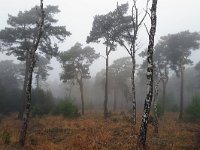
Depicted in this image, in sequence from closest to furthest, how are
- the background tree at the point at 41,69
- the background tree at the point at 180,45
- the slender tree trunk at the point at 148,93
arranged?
the slender tree trunk at the point at 148,93 < the background tree at the point at 180,45 < the background tree at the point at 41,69

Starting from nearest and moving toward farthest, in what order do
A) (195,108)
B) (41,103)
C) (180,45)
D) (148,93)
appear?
(148,93) → (195,108) → (41,103) → (180,45)

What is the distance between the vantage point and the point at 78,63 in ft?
141

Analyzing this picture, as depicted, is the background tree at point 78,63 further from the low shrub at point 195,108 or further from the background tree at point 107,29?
the low shrub at point 195,108

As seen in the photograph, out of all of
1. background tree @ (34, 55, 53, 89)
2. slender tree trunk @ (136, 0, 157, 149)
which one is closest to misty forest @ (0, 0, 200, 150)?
slender tree trunk @ (136, 0, 157, 149)

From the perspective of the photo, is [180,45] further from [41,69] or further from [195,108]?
[41,69]

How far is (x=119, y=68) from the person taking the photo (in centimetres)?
6275

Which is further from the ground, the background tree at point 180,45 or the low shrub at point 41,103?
the background tree at point 180,45

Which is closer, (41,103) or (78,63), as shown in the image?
(41,103)

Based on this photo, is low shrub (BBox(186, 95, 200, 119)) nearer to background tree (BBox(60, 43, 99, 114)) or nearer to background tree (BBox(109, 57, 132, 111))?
background tree (BBox(60, 43, 99, 114))

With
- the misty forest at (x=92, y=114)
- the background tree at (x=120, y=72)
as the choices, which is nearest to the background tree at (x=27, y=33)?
the misty forest at (x=92, y=114)

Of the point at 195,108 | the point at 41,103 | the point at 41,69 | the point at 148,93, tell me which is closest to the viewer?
the point at 148,93

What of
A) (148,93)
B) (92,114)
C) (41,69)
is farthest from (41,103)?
(148,93)

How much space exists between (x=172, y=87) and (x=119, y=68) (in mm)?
26318

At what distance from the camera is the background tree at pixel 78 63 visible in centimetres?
4175
